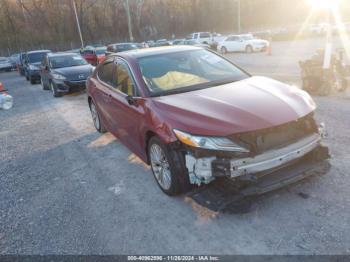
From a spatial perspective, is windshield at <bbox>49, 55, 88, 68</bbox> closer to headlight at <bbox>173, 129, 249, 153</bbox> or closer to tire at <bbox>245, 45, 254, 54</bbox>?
headlight at <bbox>173, 129, 249, 153</bbox>

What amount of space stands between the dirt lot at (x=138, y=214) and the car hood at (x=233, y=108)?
987 millimetres

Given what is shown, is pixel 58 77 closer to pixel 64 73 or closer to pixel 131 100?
pixel 64 73

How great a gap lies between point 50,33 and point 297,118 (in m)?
58.1

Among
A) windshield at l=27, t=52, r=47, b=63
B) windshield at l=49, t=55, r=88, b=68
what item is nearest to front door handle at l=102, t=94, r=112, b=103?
windshield at l=49, t=55, r=88, b=68

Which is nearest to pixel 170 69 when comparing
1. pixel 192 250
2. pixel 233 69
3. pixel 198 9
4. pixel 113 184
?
pixel 233 69

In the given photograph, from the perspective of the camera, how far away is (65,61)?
1296 centimetres

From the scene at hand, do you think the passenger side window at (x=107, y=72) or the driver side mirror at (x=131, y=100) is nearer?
the driver side mirror at (x=131, y=100)

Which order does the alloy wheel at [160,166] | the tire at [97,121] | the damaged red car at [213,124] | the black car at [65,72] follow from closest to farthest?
the damaged red car at [213,124]
the alloy wheel at [160,166]
the tire at [97,121]
the black car at [65,72]

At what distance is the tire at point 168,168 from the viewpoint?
339cm

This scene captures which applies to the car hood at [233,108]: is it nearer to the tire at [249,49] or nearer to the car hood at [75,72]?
the car hood at [75,72]

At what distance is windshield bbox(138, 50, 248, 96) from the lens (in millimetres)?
4125

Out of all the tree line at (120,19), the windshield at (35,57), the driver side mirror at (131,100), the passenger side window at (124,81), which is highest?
the tree line at (120,19)

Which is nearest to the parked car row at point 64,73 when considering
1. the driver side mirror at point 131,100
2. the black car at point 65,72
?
the black car at point 65,72

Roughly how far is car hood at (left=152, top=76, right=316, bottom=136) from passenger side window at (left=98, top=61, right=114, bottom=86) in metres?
1.74
